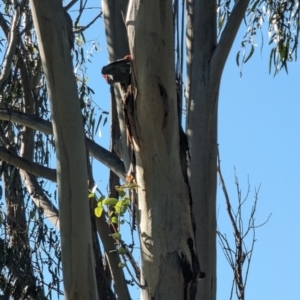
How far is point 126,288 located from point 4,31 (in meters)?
2.33

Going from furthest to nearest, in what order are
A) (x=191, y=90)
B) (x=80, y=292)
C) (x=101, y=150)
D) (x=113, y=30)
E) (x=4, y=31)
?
(x=4, y=31), (x=101, y=150), (x=191, y=90), (x=113, y=30), (x=80, y=292)

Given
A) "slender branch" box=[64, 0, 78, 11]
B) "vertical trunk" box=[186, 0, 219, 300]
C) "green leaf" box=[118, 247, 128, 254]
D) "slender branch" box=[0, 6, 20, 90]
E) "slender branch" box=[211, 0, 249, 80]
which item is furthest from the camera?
"slender branch" box=[0, 6, 20, 90]

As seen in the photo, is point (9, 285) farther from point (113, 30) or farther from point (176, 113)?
point (176, 113)

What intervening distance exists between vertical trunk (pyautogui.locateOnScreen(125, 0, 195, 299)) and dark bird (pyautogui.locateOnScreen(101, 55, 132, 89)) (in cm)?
4

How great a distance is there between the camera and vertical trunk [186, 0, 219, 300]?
2.67 metres

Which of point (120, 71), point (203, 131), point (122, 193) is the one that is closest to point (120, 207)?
point (122, 193)

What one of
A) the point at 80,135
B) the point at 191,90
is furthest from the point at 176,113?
the point at 191,90

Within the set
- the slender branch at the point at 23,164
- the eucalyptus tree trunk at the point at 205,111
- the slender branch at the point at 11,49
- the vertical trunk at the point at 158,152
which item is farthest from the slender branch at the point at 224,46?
the slender branch at the point at 11,49

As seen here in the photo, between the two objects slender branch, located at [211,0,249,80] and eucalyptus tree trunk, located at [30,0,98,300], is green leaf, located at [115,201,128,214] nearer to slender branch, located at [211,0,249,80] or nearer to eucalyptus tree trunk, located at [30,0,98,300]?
eucalyptus tree trunk, located at [30,0,98,300]

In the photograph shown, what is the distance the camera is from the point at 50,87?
223 cm

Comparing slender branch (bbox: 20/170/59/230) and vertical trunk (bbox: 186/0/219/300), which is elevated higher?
slender branch (bbox: 20/170/59/230)

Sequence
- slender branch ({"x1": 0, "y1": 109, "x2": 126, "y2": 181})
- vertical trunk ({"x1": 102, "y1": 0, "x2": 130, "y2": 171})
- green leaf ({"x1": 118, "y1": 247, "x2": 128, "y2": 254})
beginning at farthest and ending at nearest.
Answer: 1. slender branch ({"x1": 0, "y1": 109, "x2": 126, "y2": 181})
2. vertical trunk ({"x1": 102, "y1": 0, "x2": 130, "y2": 171})
3. green leaf ({"x1": 118, "y1": 247, "x2": 128, "y2": 254})

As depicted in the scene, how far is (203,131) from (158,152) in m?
0.68

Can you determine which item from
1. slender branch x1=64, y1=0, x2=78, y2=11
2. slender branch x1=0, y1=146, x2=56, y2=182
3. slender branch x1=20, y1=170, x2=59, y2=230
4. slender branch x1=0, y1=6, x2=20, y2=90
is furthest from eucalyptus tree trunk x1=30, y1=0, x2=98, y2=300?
slender branch x1=20, y1=170, x2=59, y2=230
